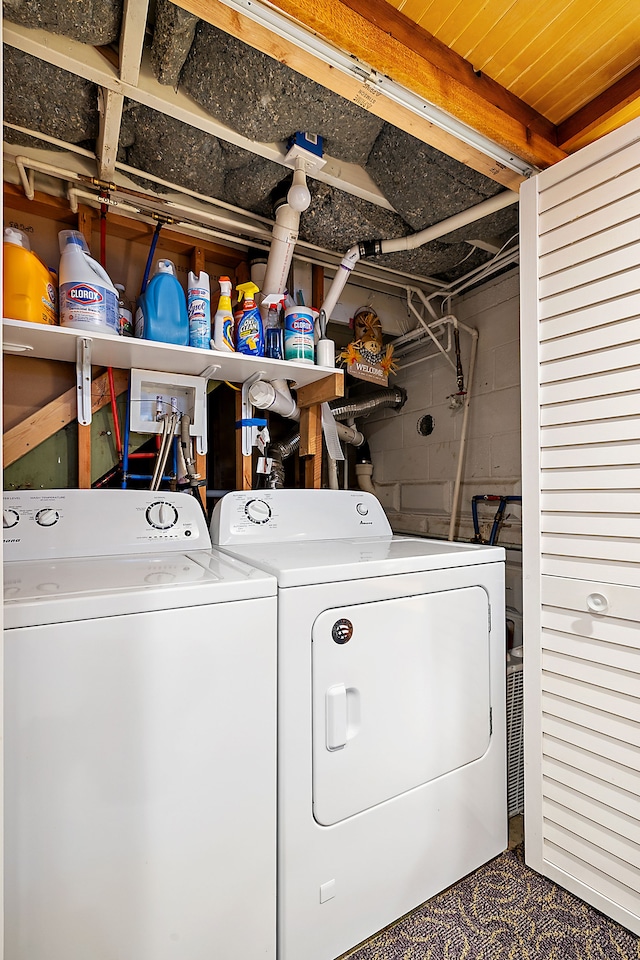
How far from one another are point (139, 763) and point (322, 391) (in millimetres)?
1505

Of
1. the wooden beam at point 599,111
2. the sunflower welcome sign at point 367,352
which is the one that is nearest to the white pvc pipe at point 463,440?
the sunflower welcome sign at point 367,352

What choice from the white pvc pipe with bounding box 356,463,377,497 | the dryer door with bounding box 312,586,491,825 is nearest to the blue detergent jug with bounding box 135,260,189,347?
the dryer door with bounding box 312,586,491,825

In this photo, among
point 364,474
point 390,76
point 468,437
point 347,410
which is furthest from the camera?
point 364,474

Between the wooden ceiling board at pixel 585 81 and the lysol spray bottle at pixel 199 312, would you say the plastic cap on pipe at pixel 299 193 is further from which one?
the wooden ceiling board at pixel 585 81

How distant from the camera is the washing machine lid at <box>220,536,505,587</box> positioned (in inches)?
49.9

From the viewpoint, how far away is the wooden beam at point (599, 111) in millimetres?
1402

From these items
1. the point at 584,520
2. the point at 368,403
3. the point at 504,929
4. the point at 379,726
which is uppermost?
the point at 368,403

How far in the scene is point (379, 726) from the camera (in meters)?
1.36

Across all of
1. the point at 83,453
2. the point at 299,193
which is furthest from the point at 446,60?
the point at 83,453

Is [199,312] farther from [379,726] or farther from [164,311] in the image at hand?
[379,726]

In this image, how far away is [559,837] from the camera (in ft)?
4.92

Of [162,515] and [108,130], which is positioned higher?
[108,130]

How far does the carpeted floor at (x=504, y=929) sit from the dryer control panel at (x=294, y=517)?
1175 mm

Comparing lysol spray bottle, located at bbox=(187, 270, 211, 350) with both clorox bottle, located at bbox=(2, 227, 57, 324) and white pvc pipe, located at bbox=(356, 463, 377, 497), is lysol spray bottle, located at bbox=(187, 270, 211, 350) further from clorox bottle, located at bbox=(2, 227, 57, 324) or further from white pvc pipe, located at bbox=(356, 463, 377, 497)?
white pvc pipe, located at bbox=(356, 463, 377, 497)
